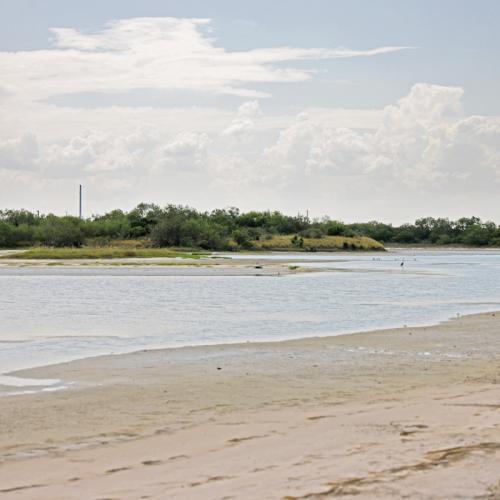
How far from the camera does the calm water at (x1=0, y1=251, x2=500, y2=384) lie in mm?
18734

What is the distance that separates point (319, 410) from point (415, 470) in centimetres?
318

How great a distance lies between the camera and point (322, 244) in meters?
139

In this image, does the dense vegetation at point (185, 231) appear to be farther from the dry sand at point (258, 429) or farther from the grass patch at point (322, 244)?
the dry sand at point (258, 429)

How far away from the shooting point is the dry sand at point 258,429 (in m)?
6.85

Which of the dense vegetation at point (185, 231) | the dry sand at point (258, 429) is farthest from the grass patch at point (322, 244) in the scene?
the dry sand at point (258, 429)

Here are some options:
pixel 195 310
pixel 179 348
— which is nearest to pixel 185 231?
pixel 195 310

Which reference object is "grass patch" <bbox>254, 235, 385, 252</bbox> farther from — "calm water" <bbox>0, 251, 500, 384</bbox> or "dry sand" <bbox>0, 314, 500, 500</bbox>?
"dry sand" <bbox>0, 314, 500, 500</bbox>

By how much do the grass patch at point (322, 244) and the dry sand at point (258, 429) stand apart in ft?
376

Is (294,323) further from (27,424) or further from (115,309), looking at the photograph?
(27,424)

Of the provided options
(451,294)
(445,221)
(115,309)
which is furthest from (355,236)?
(115,309)

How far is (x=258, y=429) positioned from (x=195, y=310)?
18627mm

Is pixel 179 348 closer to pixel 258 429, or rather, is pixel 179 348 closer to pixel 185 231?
pixel 258 429

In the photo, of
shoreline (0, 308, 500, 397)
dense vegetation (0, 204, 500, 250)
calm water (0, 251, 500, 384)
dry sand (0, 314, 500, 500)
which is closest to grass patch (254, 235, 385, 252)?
dense vegetation (0, 204, 500, 250)

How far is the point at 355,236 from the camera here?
491 feet
